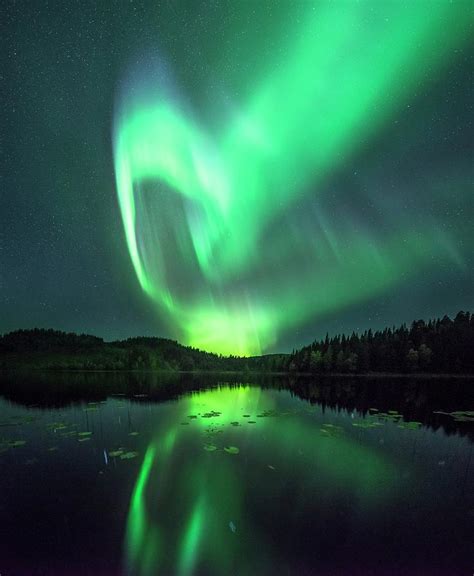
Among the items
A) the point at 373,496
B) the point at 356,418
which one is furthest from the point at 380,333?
the point at 373,496

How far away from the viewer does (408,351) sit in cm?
12912

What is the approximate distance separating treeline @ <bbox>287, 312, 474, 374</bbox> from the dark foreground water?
4430 inches

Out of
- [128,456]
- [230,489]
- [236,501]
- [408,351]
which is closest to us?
[236,501]

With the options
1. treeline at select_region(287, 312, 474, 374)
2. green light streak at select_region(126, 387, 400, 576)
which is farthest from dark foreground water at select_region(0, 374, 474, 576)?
treeline at select_region(287, 312, 474, 374)

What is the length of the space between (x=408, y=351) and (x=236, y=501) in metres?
137

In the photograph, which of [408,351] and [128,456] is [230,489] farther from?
[408,351]

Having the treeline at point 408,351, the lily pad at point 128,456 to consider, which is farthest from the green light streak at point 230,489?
the treeline at point 408,351

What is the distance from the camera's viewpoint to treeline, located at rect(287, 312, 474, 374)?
12256 cm

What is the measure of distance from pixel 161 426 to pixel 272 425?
11318 millimetres

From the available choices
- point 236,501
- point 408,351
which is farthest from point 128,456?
point 408,351

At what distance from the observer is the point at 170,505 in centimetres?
1406

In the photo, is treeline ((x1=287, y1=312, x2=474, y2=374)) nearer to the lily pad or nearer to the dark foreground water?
the dark foreground water

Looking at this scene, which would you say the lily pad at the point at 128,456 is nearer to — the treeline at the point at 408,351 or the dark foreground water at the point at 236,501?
the dark foreground water at the point at 236,501

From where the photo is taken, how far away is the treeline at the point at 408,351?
123 m
